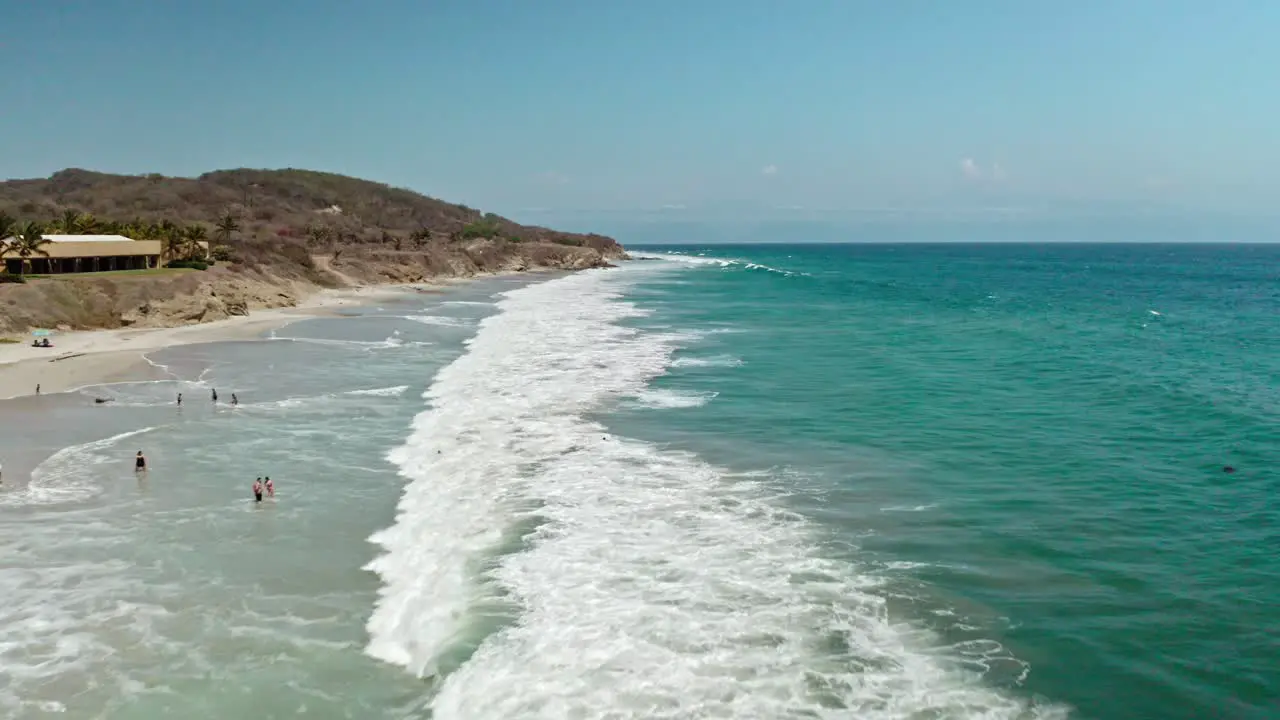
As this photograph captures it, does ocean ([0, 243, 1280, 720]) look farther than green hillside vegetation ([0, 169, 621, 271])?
No

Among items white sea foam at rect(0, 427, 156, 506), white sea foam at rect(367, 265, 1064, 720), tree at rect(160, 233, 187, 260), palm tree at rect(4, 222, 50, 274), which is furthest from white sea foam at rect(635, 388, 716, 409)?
tree at rect(160, 233, 187, 260)

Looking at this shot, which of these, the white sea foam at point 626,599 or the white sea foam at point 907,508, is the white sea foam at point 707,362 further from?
the white sea foam at point 907,508

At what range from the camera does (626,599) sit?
16031mm

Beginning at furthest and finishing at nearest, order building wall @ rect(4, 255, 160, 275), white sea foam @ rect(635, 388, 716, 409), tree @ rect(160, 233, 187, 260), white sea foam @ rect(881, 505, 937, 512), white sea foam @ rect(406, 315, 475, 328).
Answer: tree @ rect(160, 233, 187, 260), white sea foam @ rect(406, 315, 475, 328), building wall @ rect(4, 255, 160, 275), white sea foam @ rect(635, 388, 716, 409), white sea foam @ rect(881, 505, 937, 512)

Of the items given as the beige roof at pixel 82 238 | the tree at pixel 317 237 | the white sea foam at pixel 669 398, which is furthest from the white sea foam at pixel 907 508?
the tree at pixel 317 237

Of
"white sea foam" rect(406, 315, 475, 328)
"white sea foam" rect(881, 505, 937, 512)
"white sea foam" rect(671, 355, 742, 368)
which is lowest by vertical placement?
"white sea foam" rect(881, 505, 937, 512)

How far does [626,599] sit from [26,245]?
6048 centimetres

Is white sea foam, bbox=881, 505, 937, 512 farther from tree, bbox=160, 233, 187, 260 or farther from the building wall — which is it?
tree, bbox=160, 233, 187, 260

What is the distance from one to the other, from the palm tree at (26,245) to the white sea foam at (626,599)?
47.4m

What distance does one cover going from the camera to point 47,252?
60.9 meters

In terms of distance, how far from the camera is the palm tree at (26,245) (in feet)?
193

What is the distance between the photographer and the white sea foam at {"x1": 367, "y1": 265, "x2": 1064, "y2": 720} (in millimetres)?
12852

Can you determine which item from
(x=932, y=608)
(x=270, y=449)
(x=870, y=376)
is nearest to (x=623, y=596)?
(x=932, y=608)

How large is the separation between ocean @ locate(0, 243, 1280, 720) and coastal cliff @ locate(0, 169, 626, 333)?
73.1 feet
